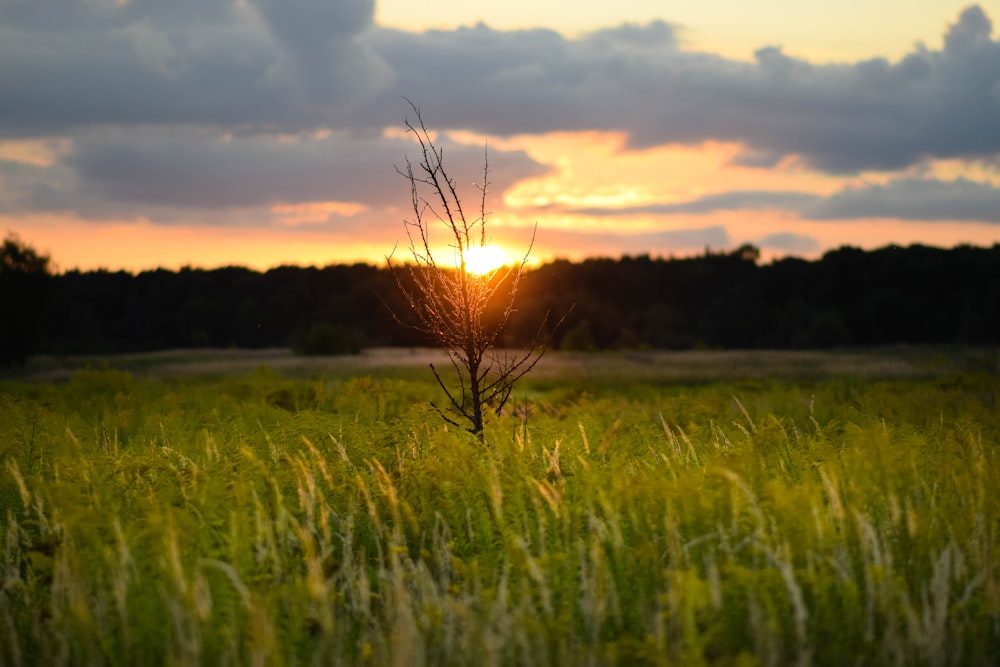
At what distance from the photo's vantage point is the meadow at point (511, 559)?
409cm

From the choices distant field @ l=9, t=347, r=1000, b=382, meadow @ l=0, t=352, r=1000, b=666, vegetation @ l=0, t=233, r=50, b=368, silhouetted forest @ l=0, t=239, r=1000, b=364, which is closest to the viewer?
meadow @ l=0, t=352, r=1000, b=666

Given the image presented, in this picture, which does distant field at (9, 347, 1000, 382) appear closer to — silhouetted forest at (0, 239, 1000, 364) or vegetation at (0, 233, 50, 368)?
vegetation at (0, 233, 50, 368)

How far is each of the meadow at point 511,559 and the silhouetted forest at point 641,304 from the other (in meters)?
57.2

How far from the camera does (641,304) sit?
3937 inches

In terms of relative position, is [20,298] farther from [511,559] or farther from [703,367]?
[511,559]

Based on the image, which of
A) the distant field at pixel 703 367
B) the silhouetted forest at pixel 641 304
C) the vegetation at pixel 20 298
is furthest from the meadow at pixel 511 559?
the silhouetted forest at pixel 641 304

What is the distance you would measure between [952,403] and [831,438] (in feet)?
25.1

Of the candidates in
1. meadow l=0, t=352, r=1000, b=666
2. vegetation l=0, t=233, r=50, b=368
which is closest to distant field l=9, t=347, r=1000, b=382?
vegetation l=0, t=233, r=50, b=368

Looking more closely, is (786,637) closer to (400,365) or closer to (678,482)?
(678,482)

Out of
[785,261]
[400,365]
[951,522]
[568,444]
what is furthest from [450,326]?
[785,261]

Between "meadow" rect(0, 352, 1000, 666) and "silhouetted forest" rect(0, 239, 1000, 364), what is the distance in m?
57.2

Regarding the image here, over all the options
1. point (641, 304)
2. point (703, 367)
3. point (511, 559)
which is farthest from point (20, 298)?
point (641, 304)

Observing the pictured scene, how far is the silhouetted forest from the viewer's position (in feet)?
248

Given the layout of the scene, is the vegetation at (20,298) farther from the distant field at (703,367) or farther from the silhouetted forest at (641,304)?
the silhouetted forest at (641,304)
